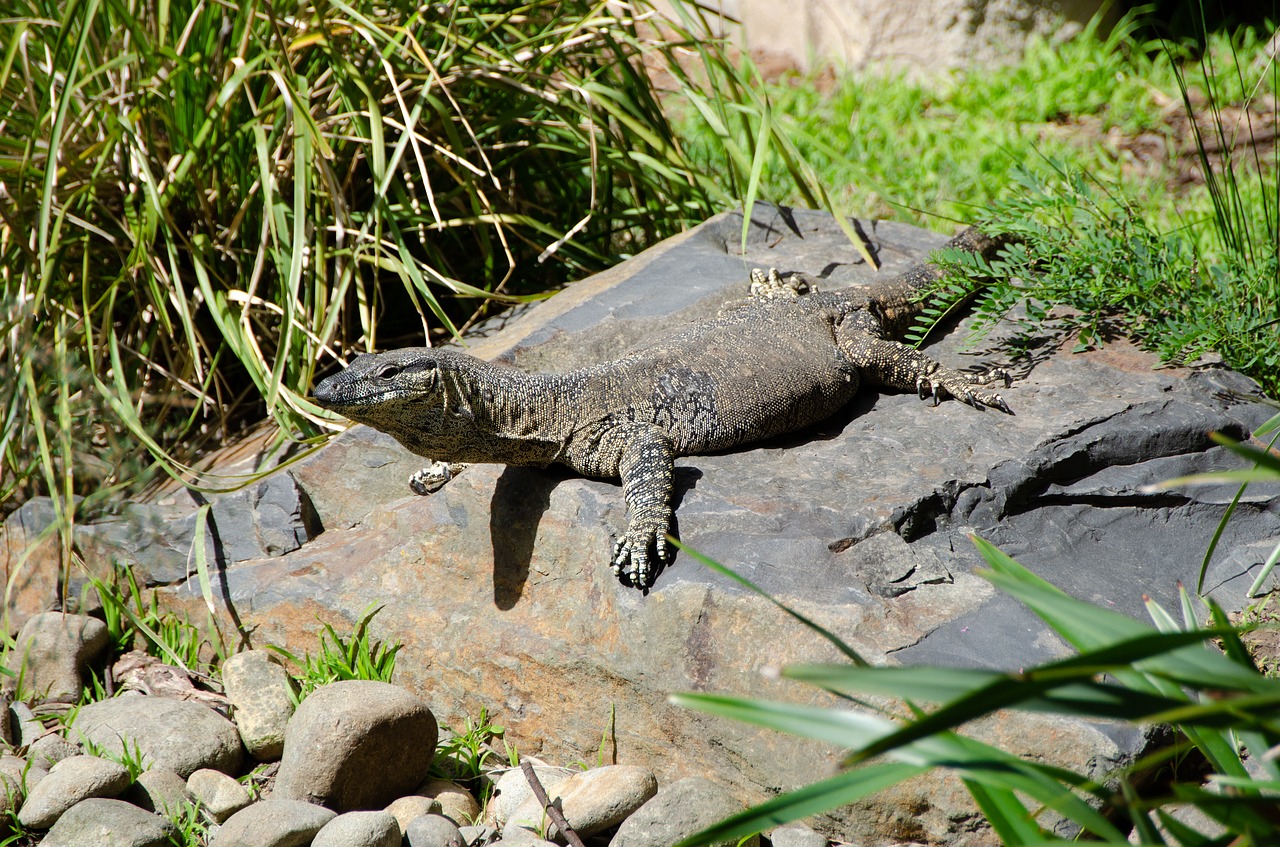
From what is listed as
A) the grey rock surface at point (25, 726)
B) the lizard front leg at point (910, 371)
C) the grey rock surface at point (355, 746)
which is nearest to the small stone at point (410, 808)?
the grey rock surface at point (355, 746)

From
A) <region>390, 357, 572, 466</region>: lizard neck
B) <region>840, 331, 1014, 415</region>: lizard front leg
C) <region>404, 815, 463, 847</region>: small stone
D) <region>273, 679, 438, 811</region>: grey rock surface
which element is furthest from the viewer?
<region>840, 331, 1014, 415</region>: lizard front leg

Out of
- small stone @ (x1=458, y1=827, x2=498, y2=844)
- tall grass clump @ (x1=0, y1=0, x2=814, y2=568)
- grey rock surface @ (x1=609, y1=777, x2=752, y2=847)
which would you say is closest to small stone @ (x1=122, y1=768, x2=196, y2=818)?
small stone @ (x1=458, y1=827, x2=498, y2=844)

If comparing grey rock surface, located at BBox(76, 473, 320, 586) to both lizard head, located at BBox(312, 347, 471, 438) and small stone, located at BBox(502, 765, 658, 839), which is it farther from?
small stone, located at BBox(502, 765, 658, 839)

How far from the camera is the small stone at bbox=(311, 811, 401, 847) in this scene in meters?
3.61

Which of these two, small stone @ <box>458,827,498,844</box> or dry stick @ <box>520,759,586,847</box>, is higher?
dry stick @ <box>520,759,586,847</box>

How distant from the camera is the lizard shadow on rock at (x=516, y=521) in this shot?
4387mm

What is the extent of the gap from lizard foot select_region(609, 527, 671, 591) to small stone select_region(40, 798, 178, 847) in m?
1.88

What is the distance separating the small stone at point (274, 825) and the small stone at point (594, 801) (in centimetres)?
68

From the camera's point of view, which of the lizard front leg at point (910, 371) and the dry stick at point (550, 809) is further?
the lizard front leg at point (910, 371)

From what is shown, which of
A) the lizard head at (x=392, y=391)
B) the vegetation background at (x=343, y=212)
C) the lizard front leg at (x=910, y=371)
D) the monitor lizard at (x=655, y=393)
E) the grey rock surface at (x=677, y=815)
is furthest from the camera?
the vegetation background at (x=343, y=212)

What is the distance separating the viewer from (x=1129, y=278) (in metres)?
5.00

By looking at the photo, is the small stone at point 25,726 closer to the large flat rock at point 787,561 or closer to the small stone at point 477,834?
the large flat rock at point 787,561

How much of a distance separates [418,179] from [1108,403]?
4.30m

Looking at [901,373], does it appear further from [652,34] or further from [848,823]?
[652,34]
